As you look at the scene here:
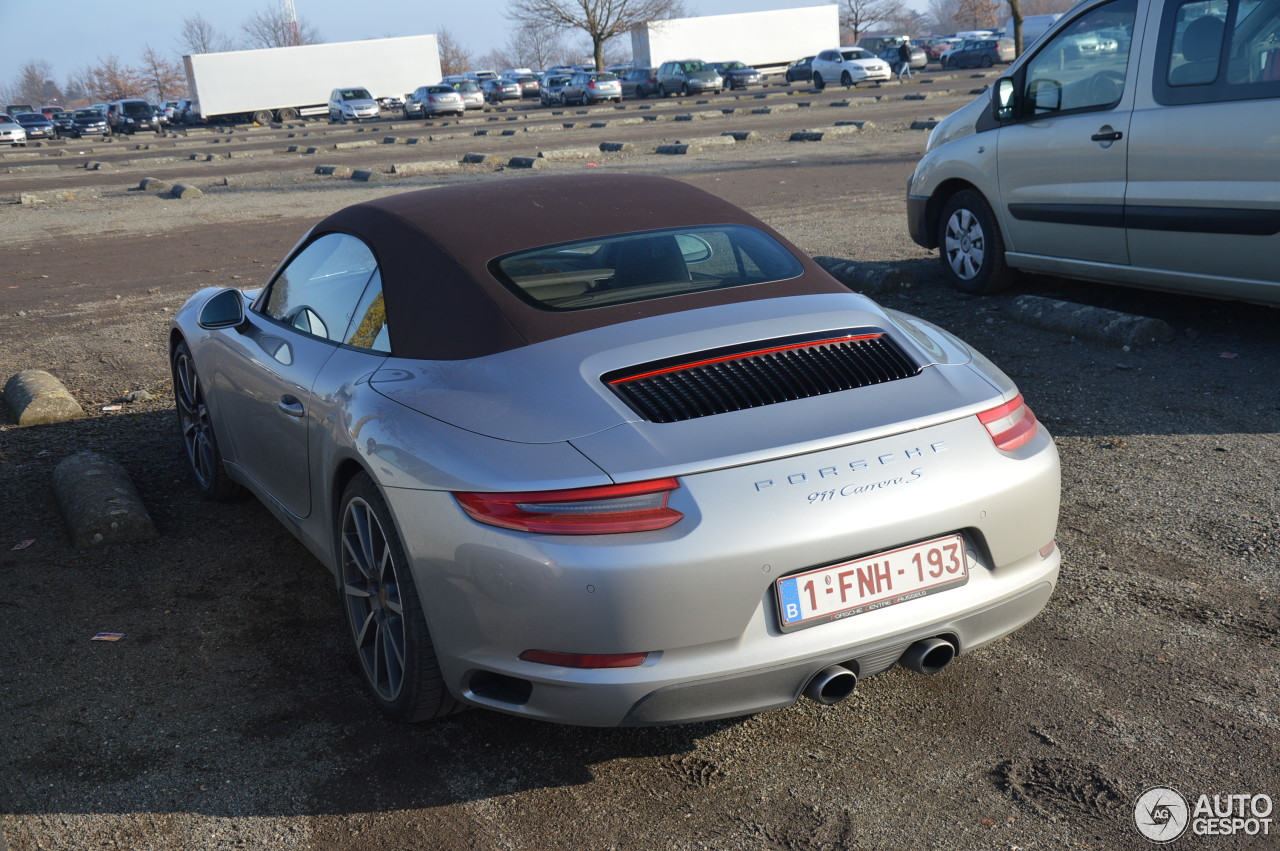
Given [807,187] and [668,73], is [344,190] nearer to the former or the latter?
[807,187]

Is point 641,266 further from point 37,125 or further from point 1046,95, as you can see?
point 37,125

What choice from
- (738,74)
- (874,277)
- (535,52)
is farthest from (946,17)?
(874,277)

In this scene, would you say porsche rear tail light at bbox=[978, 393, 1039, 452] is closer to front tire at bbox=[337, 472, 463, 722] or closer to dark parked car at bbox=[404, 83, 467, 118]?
front tire at bbox=[337, 472, 463, 722]

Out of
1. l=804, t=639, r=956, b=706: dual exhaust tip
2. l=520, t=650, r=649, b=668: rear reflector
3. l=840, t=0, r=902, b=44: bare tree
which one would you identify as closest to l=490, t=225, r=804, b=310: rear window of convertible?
l=520, t=650, r=649, b=668: rear reflector

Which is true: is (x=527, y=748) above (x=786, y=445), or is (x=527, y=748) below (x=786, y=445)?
below

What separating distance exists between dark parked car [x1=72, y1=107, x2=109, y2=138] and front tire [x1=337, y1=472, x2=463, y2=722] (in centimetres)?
5946

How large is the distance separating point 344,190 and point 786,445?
18203 mm

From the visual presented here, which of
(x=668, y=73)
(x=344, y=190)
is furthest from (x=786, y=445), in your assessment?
(x=668, y=73)

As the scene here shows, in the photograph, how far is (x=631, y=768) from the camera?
2977 millimetres

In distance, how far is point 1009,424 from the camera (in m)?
2.99

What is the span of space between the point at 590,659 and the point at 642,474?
45cm

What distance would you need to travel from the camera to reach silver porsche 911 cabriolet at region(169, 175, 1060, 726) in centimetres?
254

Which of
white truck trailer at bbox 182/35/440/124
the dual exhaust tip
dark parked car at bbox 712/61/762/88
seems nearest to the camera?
the dual exhaust tip

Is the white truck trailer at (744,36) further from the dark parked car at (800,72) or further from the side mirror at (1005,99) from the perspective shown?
the side mirror at (1005,99)
